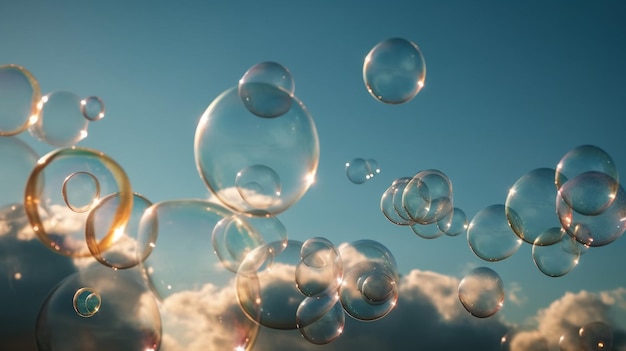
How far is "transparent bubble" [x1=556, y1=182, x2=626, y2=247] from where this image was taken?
28.0ft

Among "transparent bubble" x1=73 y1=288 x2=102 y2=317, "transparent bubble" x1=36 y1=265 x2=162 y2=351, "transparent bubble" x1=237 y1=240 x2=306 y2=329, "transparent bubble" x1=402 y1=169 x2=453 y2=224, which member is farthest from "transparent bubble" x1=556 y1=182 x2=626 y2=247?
"transparent bubble" x1=73 y1=288 x2=102 y2=317

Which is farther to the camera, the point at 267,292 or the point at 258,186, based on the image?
the point at 267,292

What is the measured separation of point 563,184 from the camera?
8617 millimetres

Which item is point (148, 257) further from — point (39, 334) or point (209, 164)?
point (39, 334)

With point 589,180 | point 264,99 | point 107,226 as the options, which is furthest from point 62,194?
point 589,180

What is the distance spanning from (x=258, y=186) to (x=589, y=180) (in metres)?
6.27

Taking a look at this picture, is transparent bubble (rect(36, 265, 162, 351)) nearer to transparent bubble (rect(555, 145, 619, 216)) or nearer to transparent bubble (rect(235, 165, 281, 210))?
transparent bubble (rect(235, 165, 281, 210))

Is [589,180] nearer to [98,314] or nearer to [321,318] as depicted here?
[321,318]

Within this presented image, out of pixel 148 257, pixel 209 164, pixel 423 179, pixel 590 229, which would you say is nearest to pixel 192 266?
pixel 148 257

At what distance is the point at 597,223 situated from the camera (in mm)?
8609

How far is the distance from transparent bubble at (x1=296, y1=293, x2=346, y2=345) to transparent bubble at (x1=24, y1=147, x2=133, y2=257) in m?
4.13

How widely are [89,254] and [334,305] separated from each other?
18.0 feet

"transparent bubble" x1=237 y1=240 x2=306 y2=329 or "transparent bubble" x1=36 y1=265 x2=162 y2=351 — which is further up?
"transparent bubble" x1=237 y1=240 x2=306 y2=329

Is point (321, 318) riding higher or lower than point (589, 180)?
lower
